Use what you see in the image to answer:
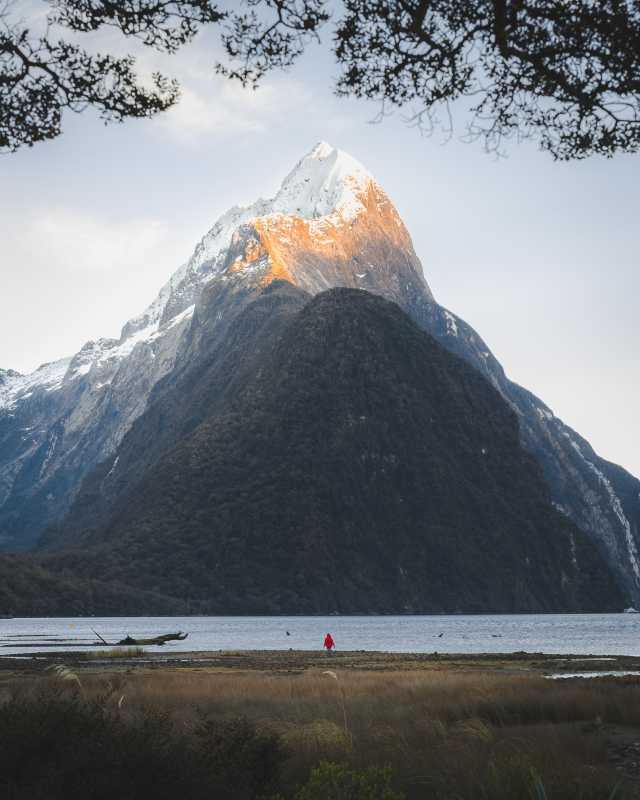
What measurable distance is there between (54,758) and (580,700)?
1576cm

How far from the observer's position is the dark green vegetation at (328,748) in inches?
396

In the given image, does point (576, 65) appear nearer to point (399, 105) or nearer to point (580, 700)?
point (399, 105)

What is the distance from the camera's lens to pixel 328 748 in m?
15.6

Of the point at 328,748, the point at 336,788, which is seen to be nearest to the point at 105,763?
the point at 336,788

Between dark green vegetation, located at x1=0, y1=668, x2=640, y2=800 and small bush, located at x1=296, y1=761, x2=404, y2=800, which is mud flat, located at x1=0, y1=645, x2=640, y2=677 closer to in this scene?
dark green vegetation, located at x1=0, y1=668, x2=640, y2=800

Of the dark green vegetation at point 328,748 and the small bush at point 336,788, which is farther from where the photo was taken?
the dark green vegetation at point 328,748

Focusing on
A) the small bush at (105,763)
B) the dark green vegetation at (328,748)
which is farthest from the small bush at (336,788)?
the small bush at (105,763)

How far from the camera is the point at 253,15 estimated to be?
16.6 meters

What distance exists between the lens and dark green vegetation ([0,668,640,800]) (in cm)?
1005

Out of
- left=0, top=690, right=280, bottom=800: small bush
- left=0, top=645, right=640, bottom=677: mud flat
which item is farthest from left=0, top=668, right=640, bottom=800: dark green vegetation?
left=0, top=645, right=640, bottom=677: mud flat

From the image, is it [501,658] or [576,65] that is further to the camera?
[501,658]

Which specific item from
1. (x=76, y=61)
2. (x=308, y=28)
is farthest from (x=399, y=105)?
(x=76, y=61)

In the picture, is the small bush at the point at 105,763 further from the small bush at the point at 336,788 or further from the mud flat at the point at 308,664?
the mud flat at the point at 308,664

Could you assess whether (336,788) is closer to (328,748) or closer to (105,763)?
(105,763)
